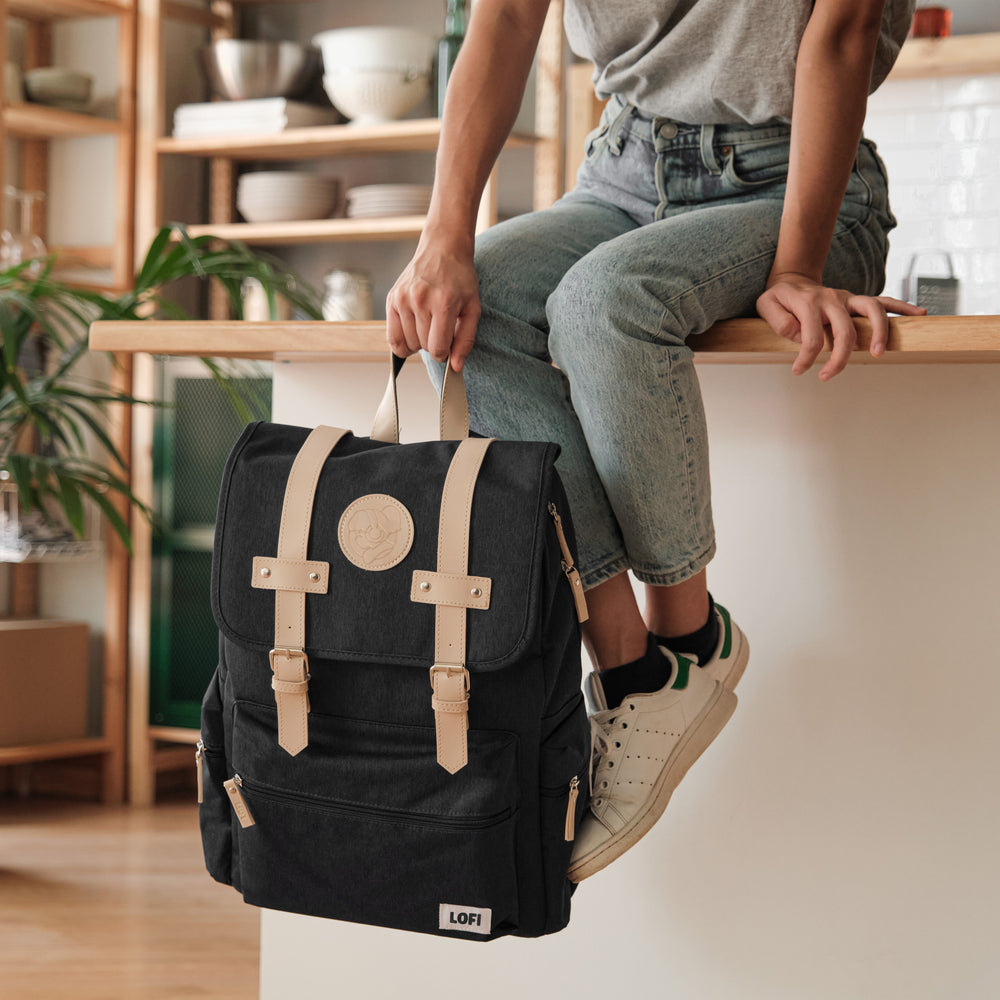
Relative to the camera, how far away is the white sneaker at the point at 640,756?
1.10 m

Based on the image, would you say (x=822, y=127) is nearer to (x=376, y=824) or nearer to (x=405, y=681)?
(x=405, y=681)

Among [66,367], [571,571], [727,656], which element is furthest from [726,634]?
[66,367]

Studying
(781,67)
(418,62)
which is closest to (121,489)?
(418,62)

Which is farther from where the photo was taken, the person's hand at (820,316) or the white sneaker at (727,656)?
the white sneaker at (727,656)

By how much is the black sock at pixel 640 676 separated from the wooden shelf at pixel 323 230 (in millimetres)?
1851

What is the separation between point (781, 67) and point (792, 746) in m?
0.70

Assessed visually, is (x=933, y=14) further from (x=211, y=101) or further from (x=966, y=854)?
(x=966, y=854)

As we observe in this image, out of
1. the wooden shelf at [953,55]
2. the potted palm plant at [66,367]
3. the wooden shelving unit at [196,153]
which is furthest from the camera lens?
the wooden shelving unit at [196,153]

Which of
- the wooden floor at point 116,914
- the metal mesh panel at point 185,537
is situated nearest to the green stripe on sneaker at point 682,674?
the wooden floor at point 116,914

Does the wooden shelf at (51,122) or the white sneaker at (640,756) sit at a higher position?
the wooden shelf at (51,122)

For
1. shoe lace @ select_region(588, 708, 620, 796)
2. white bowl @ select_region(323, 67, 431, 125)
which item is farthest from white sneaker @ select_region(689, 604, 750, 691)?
white bowl @ select_region(323, 67, 431, 125)

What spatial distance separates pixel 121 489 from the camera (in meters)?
2.58

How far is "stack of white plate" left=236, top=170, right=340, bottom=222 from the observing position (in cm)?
300

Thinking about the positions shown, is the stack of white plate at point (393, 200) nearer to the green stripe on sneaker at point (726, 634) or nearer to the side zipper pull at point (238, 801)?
the green stripe on sneaker at point (726, 634)
